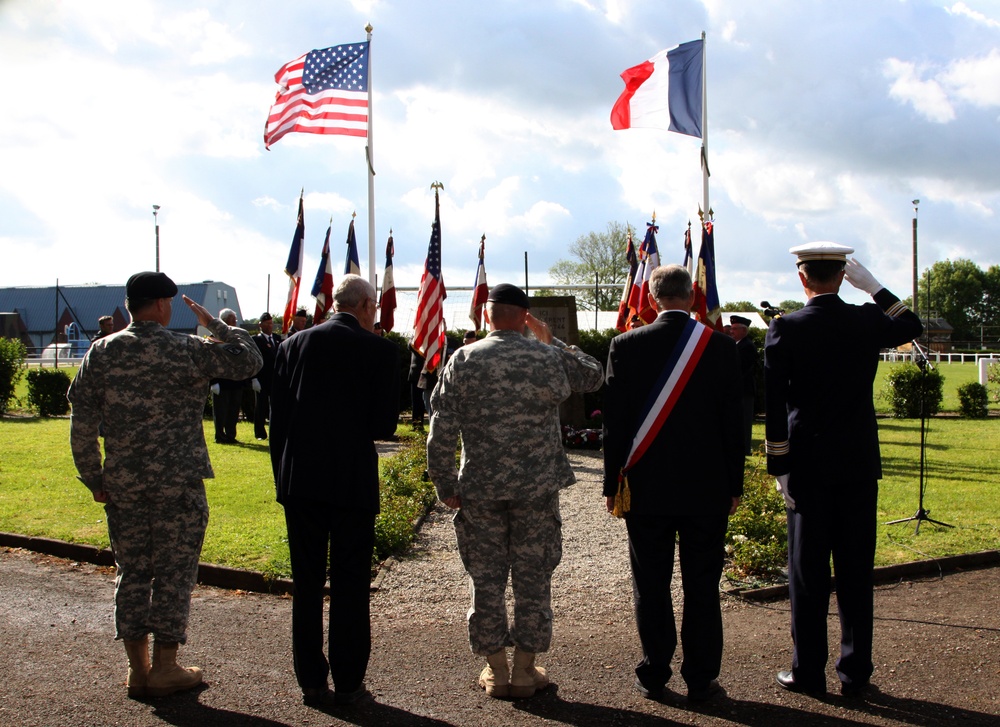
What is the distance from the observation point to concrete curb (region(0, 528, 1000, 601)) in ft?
21.5

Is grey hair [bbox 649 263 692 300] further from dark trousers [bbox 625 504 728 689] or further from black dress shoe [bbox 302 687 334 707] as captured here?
black dress shoe [bbox 302 687 334 707]

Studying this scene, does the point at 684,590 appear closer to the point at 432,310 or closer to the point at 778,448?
the point at 778,448

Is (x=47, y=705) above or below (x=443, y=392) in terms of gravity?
below

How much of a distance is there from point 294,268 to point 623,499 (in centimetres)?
1326

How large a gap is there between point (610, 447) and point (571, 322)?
12.9 meters

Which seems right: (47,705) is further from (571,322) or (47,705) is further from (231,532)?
(571,322)

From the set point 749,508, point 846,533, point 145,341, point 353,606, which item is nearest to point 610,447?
point 846,533

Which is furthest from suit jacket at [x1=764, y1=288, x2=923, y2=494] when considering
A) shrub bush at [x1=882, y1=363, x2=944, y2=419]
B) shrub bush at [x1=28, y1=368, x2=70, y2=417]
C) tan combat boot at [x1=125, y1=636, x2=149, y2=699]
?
shrub bush at [x1=28, y1=368, x2=70, y2=417]

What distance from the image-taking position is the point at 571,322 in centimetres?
1747

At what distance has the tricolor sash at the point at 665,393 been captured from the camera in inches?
177

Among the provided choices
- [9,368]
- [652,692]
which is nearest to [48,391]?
[9,368]

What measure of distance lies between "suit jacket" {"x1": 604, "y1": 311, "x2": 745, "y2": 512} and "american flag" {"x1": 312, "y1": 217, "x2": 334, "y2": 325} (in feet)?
37.7

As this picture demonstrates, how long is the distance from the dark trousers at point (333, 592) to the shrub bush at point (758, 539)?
347 centimetres

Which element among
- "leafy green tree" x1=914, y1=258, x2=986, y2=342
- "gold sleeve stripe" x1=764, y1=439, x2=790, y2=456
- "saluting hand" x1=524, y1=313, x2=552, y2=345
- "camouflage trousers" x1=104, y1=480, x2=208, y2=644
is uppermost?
"leafy green tree" x1=914, y1=258, x2=986, y2=342
